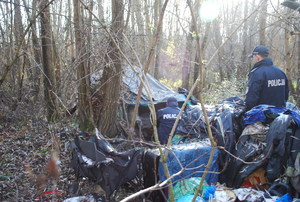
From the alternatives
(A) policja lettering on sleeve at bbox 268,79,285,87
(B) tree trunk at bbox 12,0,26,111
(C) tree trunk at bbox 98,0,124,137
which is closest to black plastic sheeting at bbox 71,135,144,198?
(C) tree trunk at bbox 98,0,124,137

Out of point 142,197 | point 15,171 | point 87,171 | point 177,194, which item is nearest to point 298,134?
point 177,194

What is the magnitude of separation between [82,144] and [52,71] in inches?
153

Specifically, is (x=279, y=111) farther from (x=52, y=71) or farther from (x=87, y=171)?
(x=52, y=71)

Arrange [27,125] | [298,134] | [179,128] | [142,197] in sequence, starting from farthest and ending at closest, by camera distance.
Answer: [27,125] → [179,128] → [142,197] → [298,134]

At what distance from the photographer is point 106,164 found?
10.6ft

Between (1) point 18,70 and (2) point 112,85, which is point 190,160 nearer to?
(2) point 112,85

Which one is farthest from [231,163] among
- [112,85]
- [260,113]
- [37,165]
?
[37,165]

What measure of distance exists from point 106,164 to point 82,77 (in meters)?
2.17

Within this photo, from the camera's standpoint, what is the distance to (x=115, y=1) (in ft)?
15.3

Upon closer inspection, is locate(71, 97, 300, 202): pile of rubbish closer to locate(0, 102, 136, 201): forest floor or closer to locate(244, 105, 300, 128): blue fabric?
locate(244, 105, 300, 128): blue fabric

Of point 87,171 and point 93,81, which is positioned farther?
point 93,81

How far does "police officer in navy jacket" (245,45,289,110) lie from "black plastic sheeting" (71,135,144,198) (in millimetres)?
1991

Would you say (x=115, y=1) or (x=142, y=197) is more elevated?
(x=115, y=1)

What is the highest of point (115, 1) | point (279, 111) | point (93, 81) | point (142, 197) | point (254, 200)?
point (115, 1)
